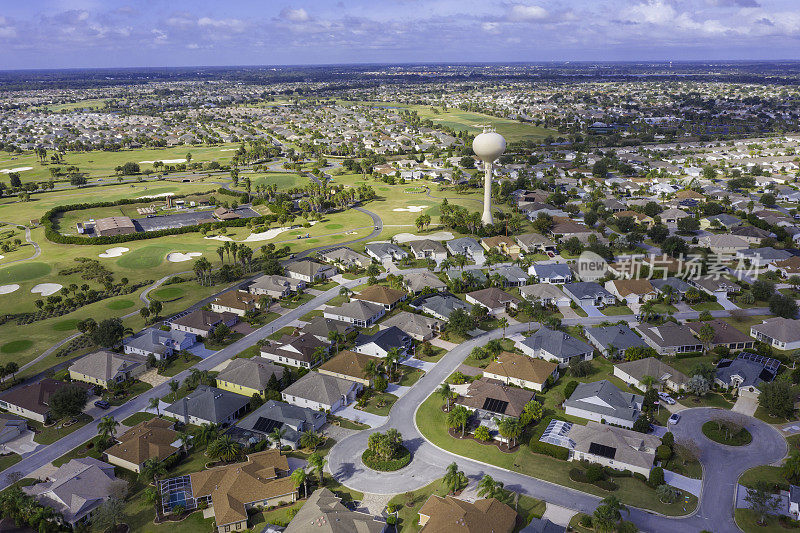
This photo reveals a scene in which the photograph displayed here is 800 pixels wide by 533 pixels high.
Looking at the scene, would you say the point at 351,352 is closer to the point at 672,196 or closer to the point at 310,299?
the point at 310,299

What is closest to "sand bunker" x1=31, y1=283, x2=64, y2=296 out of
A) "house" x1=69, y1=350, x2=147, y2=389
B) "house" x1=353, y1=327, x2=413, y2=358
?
"house" x1=69, y1=350, x2=147, y2=389

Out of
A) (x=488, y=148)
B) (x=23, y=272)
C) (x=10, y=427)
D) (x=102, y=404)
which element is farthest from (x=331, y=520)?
(x=488, y=148)

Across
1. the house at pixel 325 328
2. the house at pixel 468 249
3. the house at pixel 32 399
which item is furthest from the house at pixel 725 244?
the house at pixel 32 399

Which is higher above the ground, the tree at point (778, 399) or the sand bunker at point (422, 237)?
the sand bunker at point (422, 237)

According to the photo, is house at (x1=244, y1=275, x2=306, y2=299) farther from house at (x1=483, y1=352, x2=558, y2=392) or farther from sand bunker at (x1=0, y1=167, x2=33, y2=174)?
sand bunker at (x1=0, y1=167, x2=33, y2=174)

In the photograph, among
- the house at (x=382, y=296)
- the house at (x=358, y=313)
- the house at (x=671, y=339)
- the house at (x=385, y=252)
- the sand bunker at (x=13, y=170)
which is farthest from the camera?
the sand bunker at (x=13, y=170)

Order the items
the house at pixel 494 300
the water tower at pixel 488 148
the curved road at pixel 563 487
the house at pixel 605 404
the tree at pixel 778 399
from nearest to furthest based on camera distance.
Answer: the curved road at pixel 563 487 → the tree at pixel 778 399 → the house at pixel 605 404 → the house at pixel 494 300 → the water tower at pixel 488 148

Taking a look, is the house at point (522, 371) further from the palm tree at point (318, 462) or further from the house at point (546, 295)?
the palm tree at point (318, 462)

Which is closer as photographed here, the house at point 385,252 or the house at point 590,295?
the house at point 590,295
